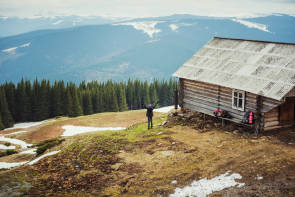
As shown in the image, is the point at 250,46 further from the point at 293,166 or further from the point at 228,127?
the point at 293,166

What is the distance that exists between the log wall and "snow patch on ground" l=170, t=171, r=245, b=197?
7991 millimetres

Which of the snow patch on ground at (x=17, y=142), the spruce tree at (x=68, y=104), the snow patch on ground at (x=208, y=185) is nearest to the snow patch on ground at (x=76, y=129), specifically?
the snow patch on ground at (x=17, y=142)

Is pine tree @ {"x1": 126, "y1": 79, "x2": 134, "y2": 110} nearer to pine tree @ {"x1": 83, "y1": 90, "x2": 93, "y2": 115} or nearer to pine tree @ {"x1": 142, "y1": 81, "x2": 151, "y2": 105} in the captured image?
pine tree @ {"x1": 142, "y1": 81, "x2": 151, "y2": 105}

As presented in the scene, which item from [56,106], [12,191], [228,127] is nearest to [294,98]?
[228,127]

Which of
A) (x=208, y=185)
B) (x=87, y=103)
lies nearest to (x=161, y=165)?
(x=208, y=185)

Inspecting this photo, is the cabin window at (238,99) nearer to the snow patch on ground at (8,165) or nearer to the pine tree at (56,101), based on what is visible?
the snow patch on ground at (8,165)

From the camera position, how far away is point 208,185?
46.6 feet

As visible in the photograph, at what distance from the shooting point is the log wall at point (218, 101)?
2092 cm

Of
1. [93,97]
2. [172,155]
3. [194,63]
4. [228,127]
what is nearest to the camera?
[172,155]

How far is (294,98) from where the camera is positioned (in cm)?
2141

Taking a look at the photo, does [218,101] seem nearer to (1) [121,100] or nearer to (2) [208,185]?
(2) [208,185]

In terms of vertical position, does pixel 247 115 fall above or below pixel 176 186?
above

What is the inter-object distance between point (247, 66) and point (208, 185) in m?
12.5

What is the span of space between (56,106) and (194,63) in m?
66.2
